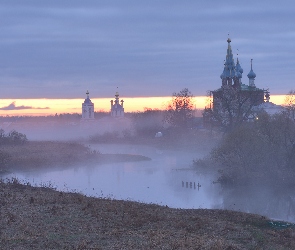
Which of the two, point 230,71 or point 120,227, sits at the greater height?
point 230,71

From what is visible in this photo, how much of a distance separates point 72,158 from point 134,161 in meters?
6.18

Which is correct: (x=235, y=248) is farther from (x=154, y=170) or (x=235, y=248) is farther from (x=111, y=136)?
(x=111, y=136)

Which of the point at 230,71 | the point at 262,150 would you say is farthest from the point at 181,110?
the point at 262,150

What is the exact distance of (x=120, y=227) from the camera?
16.6m

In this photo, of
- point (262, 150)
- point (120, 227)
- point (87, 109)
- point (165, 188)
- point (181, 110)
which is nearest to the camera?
point (120, 227)

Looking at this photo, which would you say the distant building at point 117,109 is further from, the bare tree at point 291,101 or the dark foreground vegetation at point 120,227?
the dark foreground vegetation at point 120,227

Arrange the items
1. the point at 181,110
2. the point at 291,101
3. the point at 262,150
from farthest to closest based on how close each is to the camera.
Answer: the point at 181,110 < the point at 291,101 < the point at 262,150

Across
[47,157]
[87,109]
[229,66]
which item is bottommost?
[47,157]

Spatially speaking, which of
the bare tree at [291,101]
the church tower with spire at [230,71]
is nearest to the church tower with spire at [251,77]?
the church tower with spire at [230,71]

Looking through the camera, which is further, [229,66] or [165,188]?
[229,66]

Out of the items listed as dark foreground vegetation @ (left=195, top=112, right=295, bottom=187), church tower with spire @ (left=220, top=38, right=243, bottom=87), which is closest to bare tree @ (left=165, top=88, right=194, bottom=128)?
church tower with spire @ (left=220, top=38, right=243, bottom=87)

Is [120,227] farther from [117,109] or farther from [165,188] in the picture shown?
[117,109]

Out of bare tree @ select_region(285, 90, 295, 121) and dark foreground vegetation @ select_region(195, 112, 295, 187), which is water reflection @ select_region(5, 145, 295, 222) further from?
bare tree @ select_region(285, 90, 295, 121)

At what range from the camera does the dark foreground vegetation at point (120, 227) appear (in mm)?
14531
